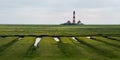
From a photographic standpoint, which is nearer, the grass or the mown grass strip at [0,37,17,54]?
the mown grass strip at [0,37,17,54]

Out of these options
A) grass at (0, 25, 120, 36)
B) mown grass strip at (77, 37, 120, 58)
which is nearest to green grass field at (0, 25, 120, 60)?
mown grass strip at (77, 37, 120, 58)

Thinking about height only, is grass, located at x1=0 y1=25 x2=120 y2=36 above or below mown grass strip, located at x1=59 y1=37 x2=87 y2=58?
below

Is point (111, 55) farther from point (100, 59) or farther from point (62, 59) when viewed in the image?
point (62, 59)

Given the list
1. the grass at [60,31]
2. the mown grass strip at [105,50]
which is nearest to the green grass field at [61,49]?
the mown grass strip at [105,50]

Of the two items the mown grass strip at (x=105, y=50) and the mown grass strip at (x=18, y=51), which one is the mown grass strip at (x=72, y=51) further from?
the mown grass strip at (x=18, y=51)

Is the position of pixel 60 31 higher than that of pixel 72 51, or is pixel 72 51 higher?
pixel 72 51

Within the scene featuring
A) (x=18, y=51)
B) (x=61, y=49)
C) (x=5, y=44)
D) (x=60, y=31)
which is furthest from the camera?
(x=60, y=31)

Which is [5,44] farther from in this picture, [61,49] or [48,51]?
[48,51]

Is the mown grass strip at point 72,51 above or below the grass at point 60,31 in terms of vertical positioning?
above

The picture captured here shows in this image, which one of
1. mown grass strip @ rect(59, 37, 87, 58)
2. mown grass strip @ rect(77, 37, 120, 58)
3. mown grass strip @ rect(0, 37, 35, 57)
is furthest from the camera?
mown grass strip @ rect(59, 37, 87, 58)

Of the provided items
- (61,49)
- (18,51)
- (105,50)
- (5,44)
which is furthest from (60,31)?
(18,51)

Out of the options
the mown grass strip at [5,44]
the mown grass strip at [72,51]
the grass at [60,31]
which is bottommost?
the grass at [60,31]

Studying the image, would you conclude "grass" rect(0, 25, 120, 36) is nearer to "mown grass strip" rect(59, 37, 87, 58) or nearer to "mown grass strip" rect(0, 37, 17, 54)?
"mown grass strip" rect(0, 37, 17, 54)
